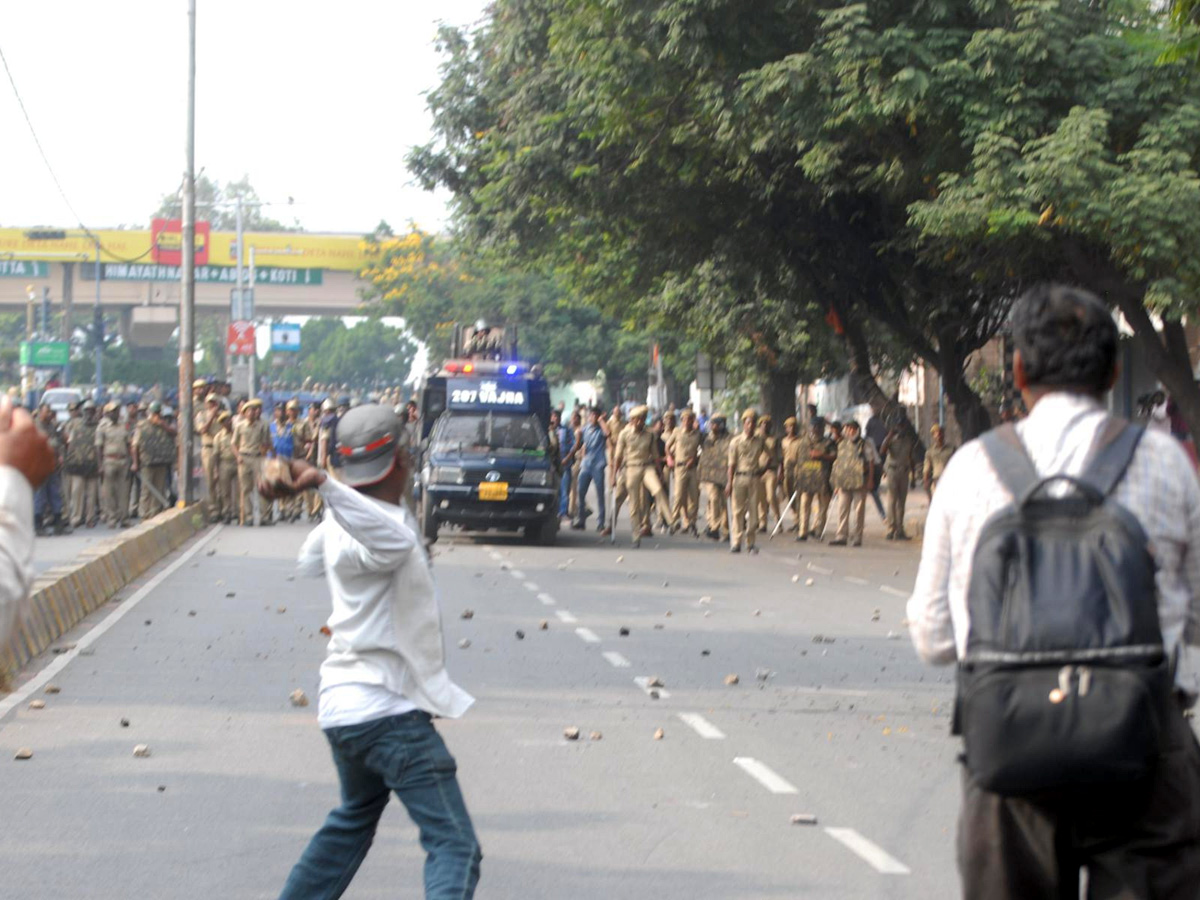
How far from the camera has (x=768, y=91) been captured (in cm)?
1716

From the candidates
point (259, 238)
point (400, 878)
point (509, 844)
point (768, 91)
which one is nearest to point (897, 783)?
point (509, 844)

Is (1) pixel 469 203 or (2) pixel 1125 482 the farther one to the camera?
(1) pixel 469 203

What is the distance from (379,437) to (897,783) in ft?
12.9

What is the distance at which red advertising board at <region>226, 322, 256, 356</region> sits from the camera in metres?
46.7

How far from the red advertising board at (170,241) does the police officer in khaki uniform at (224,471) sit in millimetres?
47119

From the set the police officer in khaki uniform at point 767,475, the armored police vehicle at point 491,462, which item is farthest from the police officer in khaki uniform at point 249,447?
the police officer in khaki uniform at point 767,475

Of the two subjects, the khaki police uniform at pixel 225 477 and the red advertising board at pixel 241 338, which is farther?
the red advertising board at pixel 241 338

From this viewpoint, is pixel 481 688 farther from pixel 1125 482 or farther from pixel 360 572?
pixel 1125 482

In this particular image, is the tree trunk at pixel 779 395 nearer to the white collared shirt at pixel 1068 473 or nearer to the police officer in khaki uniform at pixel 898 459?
the police officer in khaki uniform at pixel 898 459

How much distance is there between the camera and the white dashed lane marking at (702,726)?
8.91m

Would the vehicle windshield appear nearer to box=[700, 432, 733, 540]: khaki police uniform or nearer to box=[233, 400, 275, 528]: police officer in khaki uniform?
box=[700, 432, 733, 540]: khaki police uniform

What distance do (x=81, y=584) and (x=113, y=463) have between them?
11.7 m

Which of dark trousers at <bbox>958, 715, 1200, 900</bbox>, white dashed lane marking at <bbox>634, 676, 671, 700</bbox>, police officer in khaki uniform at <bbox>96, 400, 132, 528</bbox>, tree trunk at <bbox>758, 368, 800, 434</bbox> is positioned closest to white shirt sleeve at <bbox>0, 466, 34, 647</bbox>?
dark trousers at <bbox>958, 715, 1200, 900</bbox>

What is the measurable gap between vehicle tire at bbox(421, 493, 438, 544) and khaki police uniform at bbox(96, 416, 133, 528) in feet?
17.1
